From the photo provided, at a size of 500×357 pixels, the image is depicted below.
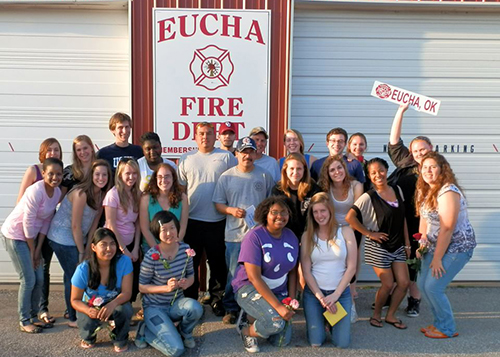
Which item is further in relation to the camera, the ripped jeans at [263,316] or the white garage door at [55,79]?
the white garage door at [55,79]

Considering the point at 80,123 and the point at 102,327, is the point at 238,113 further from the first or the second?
the point at 102,327

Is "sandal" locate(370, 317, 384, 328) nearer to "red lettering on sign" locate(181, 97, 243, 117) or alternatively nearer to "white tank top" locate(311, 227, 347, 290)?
"white tank top" locate(311, 227, 347, 290)

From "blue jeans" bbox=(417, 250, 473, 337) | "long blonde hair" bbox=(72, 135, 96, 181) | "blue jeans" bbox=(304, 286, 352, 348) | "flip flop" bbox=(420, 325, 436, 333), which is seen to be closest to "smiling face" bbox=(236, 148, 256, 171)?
"blue jeans" bbox=(304, 286, 352, 348)

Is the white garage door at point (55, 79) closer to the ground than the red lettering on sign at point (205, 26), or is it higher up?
closer to the ground

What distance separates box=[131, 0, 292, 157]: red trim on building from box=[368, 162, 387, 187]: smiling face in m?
1.44

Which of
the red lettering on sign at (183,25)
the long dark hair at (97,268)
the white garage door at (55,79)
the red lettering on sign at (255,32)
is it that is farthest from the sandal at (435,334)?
the white garage door at (55,79)

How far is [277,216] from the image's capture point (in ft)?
13.1

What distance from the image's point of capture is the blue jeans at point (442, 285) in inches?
163

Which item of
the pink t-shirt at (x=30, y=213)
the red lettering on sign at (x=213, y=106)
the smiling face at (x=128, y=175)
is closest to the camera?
the pink t-shirt at (x=30, y=213)

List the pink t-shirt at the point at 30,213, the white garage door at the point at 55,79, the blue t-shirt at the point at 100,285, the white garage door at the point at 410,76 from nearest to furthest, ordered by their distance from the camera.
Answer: the blue t-shirt at the point at 100,285, the pink t-shirt at the point at 30,213, the white garage door at the point at 55,79, the white garage door at the point at 410,76

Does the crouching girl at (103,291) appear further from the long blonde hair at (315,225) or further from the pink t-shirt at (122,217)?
the long blonde hair at (315,225)

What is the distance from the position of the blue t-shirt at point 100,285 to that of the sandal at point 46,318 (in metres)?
0.78

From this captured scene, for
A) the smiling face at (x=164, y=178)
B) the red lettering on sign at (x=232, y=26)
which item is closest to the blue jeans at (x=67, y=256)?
the smiling face at (x=164, y=178)

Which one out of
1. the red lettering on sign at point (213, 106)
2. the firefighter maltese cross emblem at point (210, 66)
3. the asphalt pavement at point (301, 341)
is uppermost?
the firefighter maltese cross emblem at point (210, 66)
